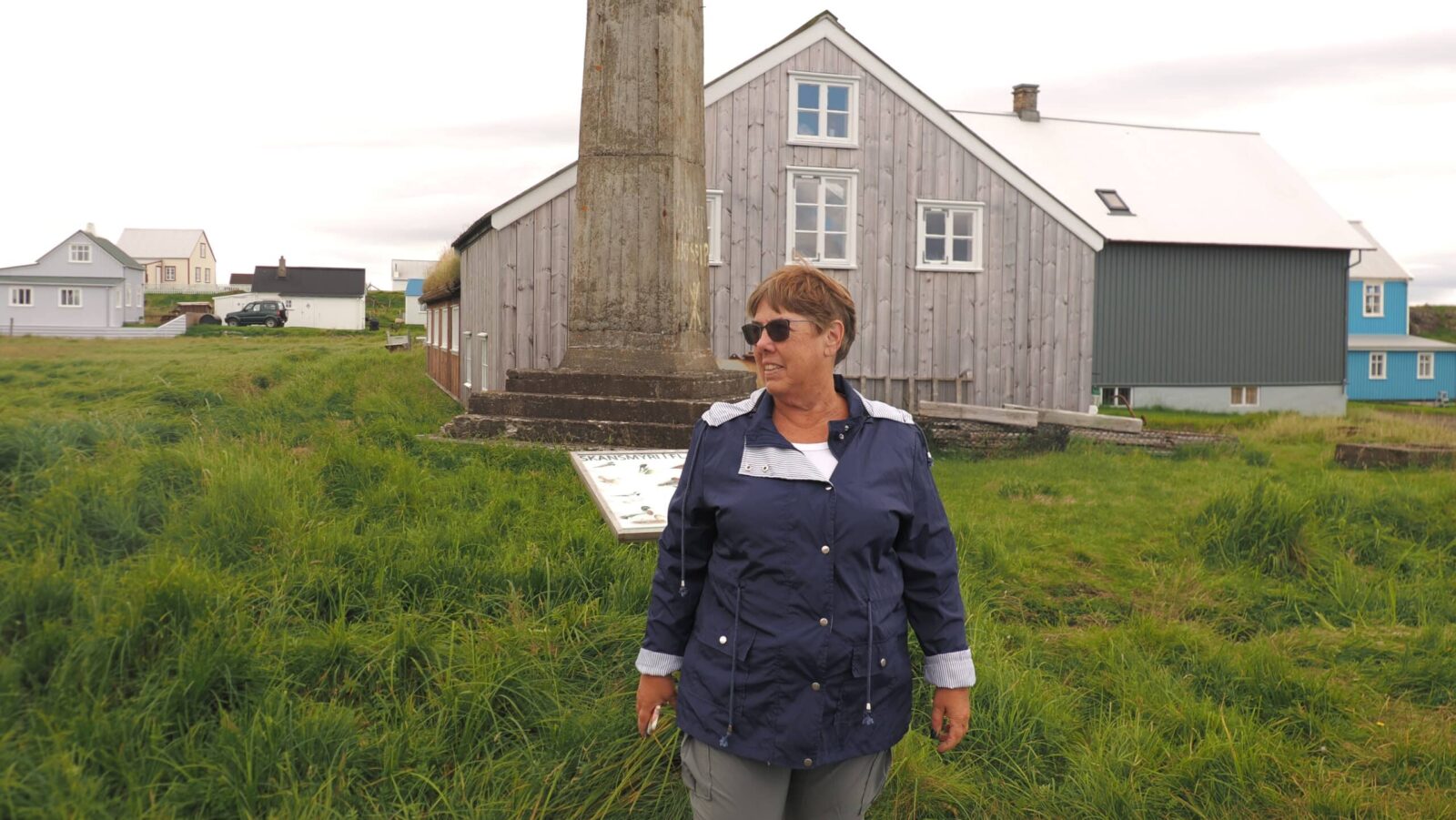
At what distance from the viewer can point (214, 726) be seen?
3.73 m

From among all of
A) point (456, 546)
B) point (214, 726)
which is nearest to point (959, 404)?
point (456, 546)

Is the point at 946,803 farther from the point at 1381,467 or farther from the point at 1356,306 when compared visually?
the point at 1356,306

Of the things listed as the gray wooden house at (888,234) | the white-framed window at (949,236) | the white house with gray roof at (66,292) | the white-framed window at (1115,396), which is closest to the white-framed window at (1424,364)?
the white-framed window at (1115,396)

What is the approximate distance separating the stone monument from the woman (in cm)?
542

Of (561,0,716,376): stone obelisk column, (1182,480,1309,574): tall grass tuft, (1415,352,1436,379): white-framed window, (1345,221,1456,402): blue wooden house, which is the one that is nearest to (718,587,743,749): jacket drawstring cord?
(561,0,716,376): stone obelisk column

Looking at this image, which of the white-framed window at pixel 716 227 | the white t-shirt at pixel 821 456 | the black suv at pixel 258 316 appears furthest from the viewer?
the black suv at pixel 258 316

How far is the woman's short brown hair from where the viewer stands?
319 centimetres

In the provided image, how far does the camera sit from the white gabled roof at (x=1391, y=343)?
39.7 metres

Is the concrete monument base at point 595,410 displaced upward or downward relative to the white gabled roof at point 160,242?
downward

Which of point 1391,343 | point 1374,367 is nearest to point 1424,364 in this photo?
point 1391,343

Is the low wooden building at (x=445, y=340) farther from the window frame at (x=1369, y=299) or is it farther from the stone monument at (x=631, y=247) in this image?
the window frame at (x=1369, y=299)

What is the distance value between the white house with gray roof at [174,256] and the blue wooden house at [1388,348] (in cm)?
8873

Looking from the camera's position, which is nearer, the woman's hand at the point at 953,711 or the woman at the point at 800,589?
the woman at the point at 800,589

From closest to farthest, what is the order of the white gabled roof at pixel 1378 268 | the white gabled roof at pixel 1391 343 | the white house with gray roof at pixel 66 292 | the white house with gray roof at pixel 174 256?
the white house with gray roof at pixel 66 292, the white gabled roof at pixel 1391 343, the white gabled roof at pixel 1378 268, the white house with gray roof at pixel 174 256
